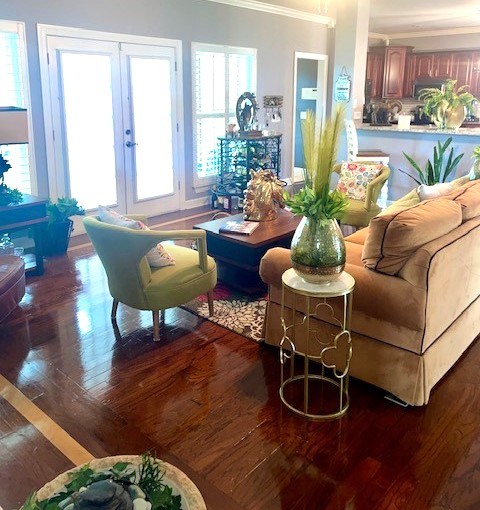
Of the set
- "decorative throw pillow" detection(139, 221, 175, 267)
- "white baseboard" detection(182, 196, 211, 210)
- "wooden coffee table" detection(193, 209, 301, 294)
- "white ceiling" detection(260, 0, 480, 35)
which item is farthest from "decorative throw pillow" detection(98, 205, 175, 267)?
"white ceiling" detection(260, 0, 480, 35)

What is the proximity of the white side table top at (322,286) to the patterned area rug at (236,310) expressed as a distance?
0.86 meters

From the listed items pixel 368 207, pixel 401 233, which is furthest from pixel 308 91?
pixel 401 233

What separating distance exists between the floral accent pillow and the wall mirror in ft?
11.5

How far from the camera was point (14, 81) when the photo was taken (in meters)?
4.75

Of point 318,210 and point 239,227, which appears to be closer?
point 318,210

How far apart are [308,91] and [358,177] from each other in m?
4.80

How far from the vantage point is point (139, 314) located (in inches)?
145

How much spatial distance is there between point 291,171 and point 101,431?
6.55 m

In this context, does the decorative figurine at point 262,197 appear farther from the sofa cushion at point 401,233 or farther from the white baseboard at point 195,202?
the white baseboard at point 195,202

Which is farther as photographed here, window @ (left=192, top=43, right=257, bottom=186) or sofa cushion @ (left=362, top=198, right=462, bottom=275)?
window @ (left=192, top=43, right=257, bottom=186)

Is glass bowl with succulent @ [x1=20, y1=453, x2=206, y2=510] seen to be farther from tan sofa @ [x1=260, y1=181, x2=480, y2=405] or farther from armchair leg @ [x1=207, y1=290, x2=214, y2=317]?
armchair leg @ [x1=207, y1=290, x2=214, y2=317]

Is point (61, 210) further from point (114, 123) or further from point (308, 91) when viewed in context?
point (308, 91)

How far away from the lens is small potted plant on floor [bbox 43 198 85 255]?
4801 millimetres

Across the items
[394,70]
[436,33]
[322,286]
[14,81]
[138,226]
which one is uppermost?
[436,33]
